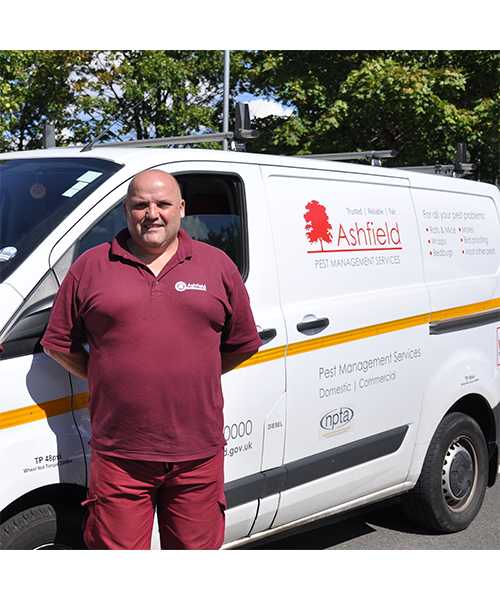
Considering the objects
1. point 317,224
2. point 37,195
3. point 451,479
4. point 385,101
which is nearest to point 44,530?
point 37,195

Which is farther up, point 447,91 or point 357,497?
point 447,91

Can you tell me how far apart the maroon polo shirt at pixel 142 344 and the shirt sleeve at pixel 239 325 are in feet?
0.38

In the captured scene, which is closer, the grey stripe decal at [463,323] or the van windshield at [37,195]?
the van windshield at [37,195]

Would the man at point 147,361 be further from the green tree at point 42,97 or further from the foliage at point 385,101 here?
the green tree at point 42,97

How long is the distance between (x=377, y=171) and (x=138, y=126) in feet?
53.3

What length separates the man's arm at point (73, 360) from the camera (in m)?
2.32

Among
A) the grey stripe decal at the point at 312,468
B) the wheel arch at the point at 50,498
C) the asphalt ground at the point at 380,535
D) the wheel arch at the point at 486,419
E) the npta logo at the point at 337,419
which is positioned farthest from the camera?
the wheel arch at the point at 486,419

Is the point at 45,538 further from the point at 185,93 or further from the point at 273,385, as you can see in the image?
the point at 185,93

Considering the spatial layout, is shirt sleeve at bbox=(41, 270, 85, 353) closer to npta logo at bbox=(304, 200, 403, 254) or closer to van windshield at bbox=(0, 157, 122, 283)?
van windshield at bbox=(0, 157, 122, 283)

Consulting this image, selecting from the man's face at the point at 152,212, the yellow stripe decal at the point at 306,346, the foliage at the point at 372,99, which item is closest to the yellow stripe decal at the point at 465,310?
the yellow stripe decal at the point at 306,346

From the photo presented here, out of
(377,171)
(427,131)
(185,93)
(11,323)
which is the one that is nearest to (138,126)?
(185,93)

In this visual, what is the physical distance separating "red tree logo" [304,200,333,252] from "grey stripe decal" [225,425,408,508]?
1027 millimetres

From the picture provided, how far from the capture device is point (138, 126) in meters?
19.2

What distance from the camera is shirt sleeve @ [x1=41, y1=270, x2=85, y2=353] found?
2.28 m
